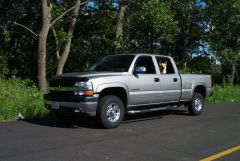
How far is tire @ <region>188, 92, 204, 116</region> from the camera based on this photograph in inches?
536

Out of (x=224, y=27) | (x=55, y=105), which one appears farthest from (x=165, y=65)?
(x=224, y=27)

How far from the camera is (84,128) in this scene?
10492 millimetres

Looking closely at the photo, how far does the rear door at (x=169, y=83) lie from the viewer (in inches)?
474

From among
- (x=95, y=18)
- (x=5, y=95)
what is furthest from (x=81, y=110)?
(x=95, y=18)

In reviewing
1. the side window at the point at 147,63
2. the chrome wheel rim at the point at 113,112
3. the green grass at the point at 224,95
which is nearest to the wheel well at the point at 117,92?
the chrome wheel rim at the point at 113,112

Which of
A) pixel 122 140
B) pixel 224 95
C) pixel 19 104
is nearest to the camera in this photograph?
pixel 122 140

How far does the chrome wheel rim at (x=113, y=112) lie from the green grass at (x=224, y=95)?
9801mm

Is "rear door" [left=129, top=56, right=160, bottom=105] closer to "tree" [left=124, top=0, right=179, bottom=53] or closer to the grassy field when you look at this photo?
the grassy field

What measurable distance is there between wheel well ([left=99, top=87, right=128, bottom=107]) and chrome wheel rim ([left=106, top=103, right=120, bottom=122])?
1.10 feet

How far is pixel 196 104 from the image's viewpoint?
13805mm

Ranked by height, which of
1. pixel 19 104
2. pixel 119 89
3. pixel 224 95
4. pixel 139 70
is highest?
pixel 139 70

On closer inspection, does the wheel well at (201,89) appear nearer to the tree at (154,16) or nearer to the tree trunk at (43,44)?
the tree at (154,16)

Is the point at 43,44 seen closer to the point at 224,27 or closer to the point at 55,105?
the point at 55,105

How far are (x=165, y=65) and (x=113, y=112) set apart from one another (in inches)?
116
